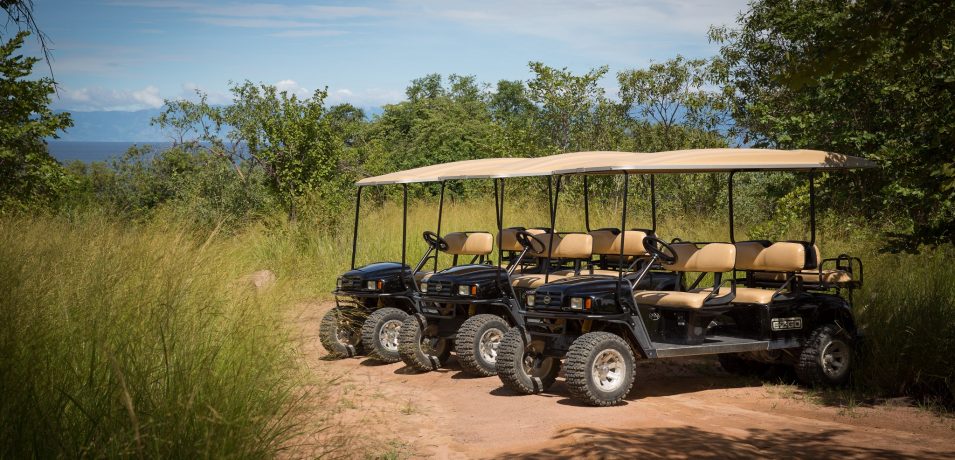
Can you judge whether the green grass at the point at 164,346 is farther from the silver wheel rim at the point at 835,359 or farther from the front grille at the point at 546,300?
the front grille at the point at 546,300

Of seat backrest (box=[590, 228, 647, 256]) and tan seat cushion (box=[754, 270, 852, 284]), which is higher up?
seat backrest (box=[590, 228, 647, 256])

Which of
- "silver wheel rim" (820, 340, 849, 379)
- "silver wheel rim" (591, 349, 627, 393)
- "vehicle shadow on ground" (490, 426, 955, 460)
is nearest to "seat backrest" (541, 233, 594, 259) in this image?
"silver wheel rim" (591, 349, 627, 393)

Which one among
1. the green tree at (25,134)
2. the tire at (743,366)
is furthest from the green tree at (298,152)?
the tire at (743,366)

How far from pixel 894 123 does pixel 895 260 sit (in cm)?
154

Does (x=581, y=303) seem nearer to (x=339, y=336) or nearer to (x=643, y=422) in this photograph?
(x=643, y=422)

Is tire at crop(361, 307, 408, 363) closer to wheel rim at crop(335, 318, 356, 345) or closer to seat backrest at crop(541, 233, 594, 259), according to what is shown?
wheel rim at crop(335, 318, 356, 345)

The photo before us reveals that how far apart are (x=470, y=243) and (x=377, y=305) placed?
121 cm

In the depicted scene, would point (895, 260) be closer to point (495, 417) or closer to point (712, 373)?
point (712, 373)

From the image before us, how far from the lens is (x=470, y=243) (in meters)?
Answer: 11.5

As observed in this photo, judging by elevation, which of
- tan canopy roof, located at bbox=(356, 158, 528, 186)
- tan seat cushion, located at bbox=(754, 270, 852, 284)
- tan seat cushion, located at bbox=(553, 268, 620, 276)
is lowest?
tan seat cushion, located at bbox=(754, 270, 852, 284)

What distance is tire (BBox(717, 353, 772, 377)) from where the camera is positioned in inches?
396

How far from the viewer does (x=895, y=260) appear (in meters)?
12.0

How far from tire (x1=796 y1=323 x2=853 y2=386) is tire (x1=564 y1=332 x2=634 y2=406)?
1.68 meters

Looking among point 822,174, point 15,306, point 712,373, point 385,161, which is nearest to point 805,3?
point 822,174
